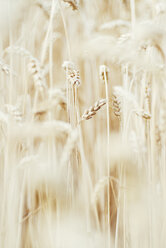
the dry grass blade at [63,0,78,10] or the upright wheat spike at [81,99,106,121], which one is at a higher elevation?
the dry grass blade at [63,0,78,10]

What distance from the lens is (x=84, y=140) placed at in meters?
0.66

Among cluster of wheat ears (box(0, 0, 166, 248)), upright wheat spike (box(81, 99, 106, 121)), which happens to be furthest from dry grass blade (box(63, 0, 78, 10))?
upright wheat spike (box(81, 99, 106, 121))

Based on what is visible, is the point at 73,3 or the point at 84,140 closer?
the point at 73,3

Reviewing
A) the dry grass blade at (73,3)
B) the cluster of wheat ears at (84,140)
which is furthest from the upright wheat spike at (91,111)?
the dry grass blade at (73,3)

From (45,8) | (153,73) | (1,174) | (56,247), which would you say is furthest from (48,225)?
(45,8)

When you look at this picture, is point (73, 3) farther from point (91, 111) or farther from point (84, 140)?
point (84, 140)

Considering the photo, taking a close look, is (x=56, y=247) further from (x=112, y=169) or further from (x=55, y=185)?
(x=112, y=169)

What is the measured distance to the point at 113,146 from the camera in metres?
0.60

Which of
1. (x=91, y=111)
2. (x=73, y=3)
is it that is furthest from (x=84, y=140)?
(x=73, y=3)

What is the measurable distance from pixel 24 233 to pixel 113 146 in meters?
0.32

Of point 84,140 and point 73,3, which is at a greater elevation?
point 73,3

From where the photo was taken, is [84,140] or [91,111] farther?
[84,140]

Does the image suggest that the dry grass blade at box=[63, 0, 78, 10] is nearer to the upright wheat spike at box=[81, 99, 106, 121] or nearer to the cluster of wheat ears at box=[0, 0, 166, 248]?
the cluster of wheat ears at box=[0, 0, 166, 248]

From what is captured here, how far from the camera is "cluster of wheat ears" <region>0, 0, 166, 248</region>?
50 cm
